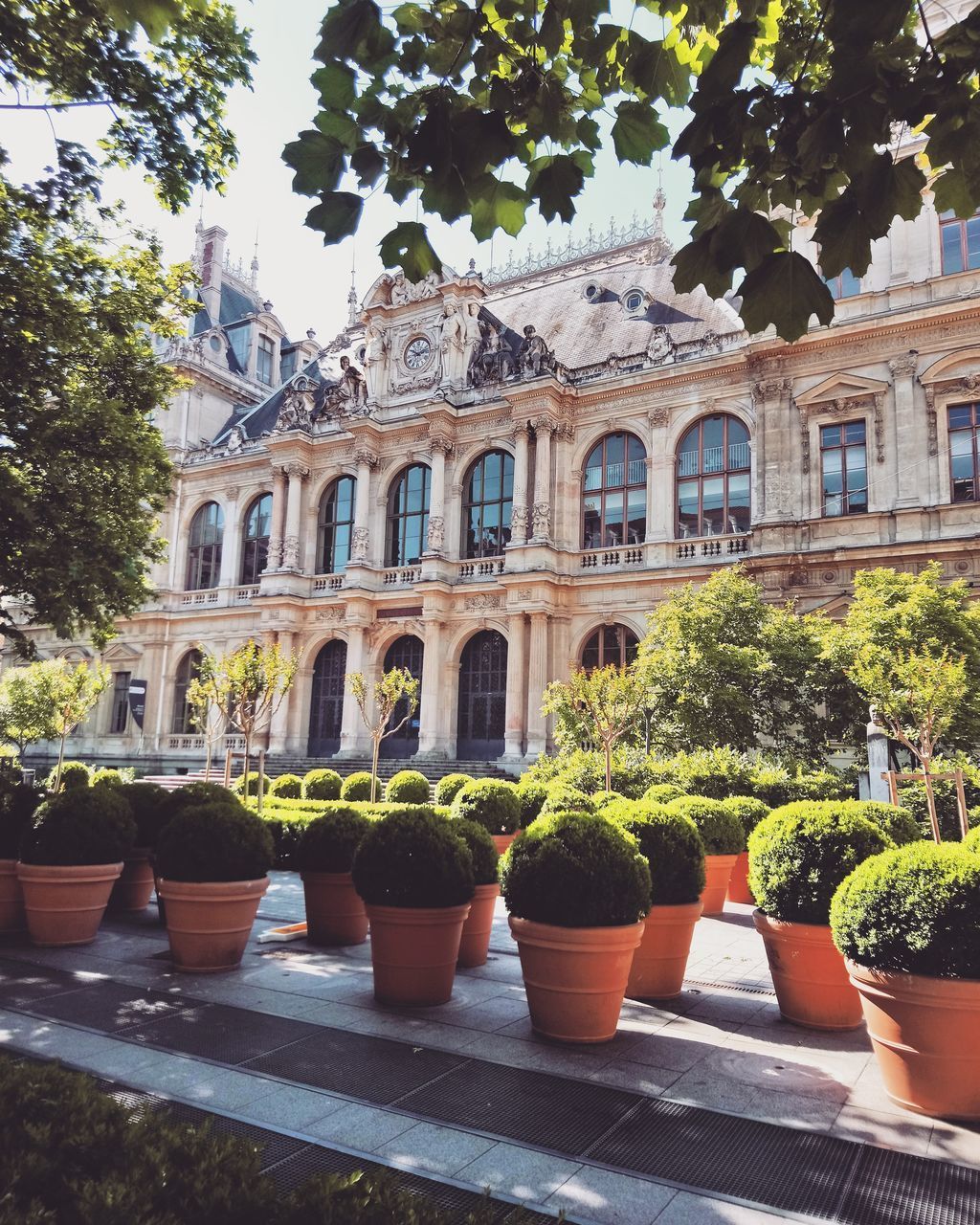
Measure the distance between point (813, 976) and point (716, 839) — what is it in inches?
196

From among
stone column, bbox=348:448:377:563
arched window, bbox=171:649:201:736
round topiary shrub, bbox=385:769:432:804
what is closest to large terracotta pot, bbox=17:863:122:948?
round topiary shrub, bbox=385:769:432:804

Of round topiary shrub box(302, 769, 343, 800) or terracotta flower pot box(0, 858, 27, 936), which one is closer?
terracotta flower pot box(0, 858, 27, 936)

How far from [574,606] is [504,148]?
24935 mm

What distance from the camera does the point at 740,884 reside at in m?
12.6

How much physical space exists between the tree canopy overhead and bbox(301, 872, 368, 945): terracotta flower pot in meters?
6.89

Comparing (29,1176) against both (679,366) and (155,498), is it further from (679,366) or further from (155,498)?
(679,366)

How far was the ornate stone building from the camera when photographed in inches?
923

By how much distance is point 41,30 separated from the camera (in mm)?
7605

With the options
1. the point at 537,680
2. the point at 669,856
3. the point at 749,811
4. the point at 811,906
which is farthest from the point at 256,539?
the point at 811,906

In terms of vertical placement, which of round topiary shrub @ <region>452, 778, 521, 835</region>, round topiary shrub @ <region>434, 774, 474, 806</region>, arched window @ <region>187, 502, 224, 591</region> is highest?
arched window @ <region>187, 502, 224, 591</region>

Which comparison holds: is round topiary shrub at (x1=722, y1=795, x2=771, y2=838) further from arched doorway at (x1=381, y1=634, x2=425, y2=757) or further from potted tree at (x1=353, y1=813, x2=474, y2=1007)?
arched doorway at (x1=381, y1=634, x2=425, y2=757)

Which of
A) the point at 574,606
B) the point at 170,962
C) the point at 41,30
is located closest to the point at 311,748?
the point at 574,606

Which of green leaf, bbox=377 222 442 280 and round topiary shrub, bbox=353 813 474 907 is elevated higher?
green leaf, bbox=377 222 442 280

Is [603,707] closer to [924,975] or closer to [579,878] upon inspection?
[579,878]
